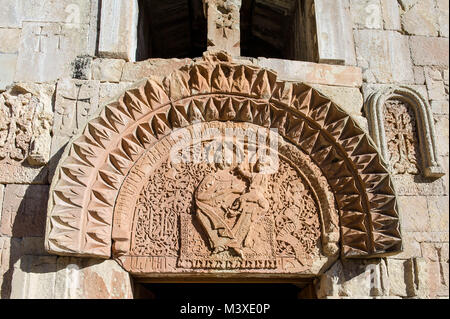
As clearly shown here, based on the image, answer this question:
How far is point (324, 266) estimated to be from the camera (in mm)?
4254

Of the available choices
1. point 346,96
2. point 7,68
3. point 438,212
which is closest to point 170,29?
point 7,68

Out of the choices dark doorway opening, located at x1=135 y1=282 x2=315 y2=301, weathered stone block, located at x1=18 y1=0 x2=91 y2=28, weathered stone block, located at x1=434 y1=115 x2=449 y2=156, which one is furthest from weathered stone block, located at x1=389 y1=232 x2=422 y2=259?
weathered stone block, located at x1=18 y1=0 x2=91 y2=28

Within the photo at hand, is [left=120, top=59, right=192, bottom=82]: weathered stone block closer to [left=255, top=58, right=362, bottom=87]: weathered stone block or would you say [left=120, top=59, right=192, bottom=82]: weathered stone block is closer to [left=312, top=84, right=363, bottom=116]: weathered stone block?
[left=255, top=58, right=362, bottom=87]: weathered stone block

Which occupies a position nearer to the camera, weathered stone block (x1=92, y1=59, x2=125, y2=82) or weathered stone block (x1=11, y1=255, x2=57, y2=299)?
weathered stone block (x1=11, y1=255, x2=57, y2=299)

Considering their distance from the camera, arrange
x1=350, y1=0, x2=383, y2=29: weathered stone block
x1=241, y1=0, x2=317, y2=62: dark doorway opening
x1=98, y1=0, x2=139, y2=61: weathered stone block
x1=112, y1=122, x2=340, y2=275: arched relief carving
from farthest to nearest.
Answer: x1=241, y1=0, x2=317, y2=62: dark doorway opening < x1=350, y1=0, x2=383, y2=29: weathered stone block < x1=98, y1=0, x2=139, y2=61: weathered stone block < x1=112, y1=122, x2=340, y2=275: arched relief carving

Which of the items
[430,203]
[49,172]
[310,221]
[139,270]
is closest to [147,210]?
[139,270]

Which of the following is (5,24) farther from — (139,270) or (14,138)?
(139,270)

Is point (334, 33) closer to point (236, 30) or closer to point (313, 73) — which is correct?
point (313, 73)

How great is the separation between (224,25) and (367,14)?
1589 millimetres

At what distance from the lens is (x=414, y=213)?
446cm

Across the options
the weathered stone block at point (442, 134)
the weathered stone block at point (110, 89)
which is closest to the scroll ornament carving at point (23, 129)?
the weathered stone block at point (110, 89)

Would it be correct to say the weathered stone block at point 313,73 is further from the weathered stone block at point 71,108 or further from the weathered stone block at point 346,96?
the weathered stone block at point 71,108

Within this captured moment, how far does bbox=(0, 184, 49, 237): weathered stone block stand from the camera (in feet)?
13.9

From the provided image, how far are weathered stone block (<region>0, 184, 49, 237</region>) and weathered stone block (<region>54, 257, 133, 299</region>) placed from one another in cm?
45
